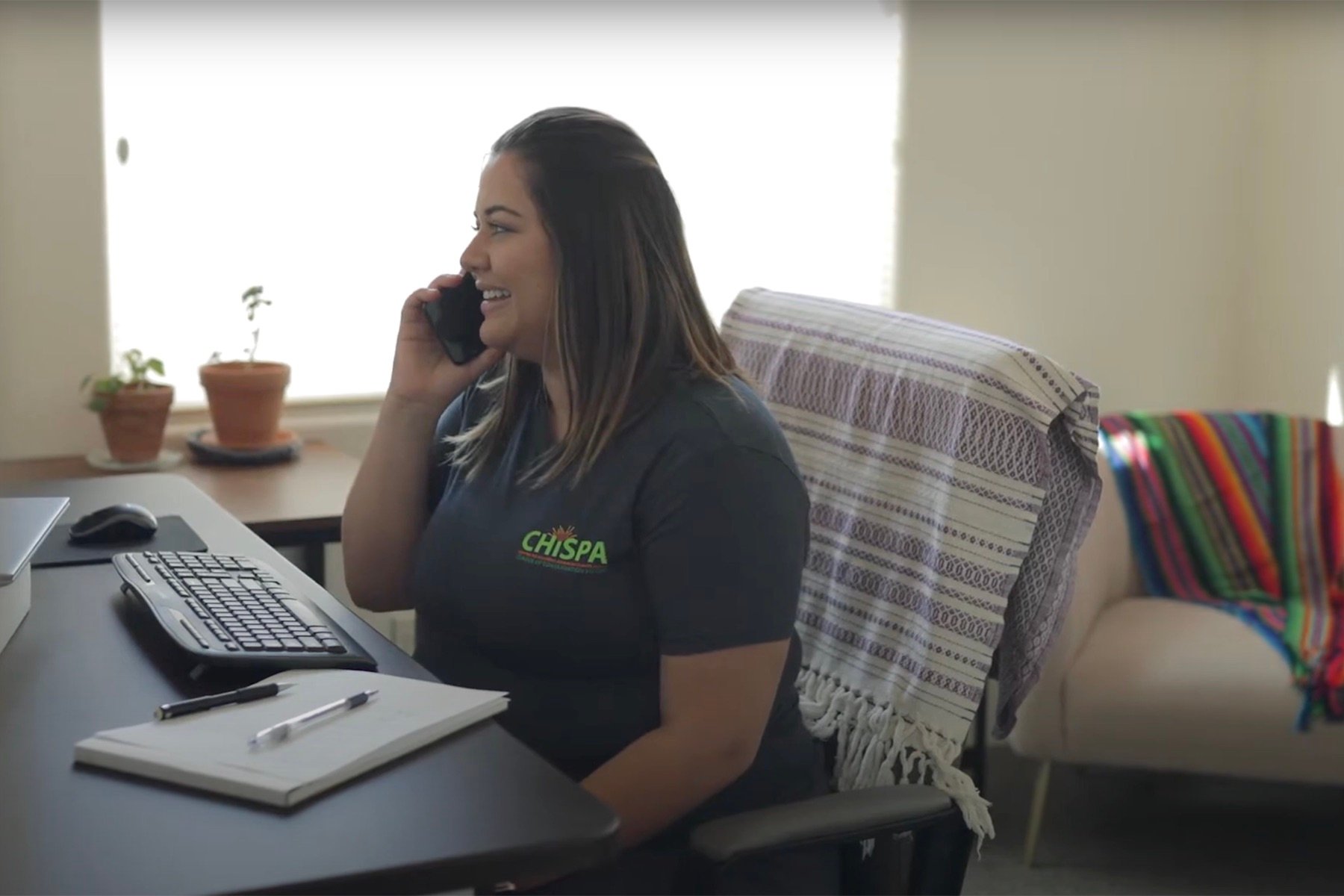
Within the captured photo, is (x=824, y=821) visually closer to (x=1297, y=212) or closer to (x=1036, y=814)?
(x=1036, y=814)

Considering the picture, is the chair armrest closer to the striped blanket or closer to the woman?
the woman

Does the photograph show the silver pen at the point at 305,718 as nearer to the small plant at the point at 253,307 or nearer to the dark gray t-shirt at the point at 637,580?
the dark gray t-shirt at the point at 637,580

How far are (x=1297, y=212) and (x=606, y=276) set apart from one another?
95.7 inches

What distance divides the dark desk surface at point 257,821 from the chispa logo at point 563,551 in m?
0.30

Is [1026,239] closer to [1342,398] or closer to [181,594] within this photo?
[1342,398]

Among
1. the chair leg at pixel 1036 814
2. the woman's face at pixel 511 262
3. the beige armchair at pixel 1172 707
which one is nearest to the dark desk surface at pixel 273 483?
the woman's face at pixel 511 262

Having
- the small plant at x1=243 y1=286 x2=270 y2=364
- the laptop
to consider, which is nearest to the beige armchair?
the small plant at x1=243 y1=286 x2=270 y2=364

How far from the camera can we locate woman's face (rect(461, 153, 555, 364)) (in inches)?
60.4

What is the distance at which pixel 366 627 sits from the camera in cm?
146

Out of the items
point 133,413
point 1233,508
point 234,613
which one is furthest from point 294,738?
point 1233,508

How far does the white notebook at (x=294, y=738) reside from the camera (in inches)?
40.7

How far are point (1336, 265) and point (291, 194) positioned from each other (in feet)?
7.08

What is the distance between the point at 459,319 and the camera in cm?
177

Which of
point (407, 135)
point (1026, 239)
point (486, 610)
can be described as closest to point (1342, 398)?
point (1026, 239)
